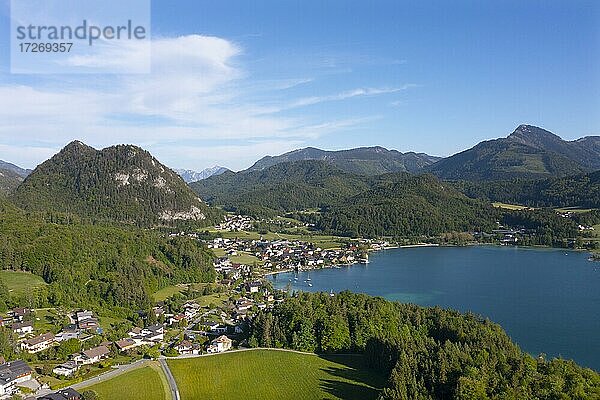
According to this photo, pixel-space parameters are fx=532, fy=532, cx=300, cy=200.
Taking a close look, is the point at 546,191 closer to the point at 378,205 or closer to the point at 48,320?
the point at 378,205

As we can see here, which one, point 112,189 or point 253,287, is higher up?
point 112,189

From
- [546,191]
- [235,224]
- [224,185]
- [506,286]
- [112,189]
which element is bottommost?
[506,286]

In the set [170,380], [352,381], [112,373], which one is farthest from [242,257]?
[352,381]

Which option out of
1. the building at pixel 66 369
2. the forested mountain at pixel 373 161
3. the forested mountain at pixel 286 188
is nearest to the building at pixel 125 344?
the building at pixel 66 369

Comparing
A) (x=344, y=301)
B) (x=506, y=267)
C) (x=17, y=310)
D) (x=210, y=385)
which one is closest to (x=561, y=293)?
(x=506, y=267)

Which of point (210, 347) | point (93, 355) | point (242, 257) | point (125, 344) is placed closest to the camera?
point (93, 355)

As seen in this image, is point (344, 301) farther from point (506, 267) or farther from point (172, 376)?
point (506, 267)
